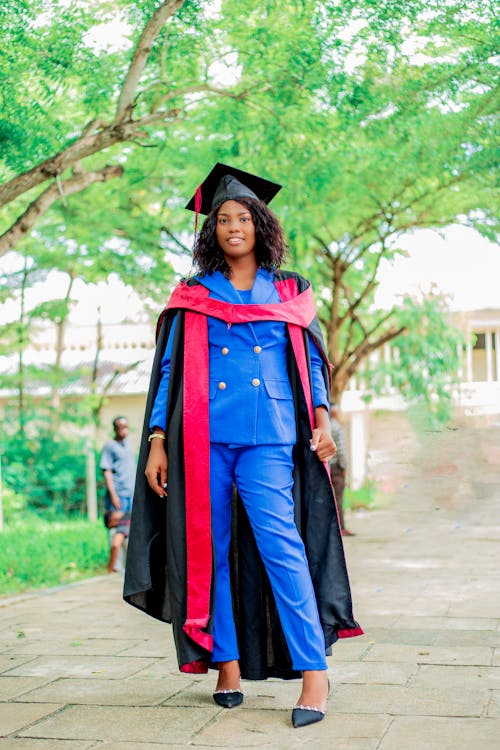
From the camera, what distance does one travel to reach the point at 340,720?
12.5 feet

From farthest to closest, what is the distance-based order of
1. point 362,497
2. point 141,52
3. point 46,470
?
point 362,497, point 46,470, point 141,52

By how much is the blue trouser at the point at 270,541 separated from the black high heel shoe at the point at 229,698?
0.13 m

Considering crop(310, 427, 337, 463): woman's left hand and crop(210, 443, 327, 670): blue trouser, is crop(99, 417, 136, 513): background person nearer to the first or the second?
crop(210, 443, 327, 670): blue trouser

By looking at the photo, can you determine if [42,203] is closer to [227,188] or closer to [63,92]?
[63,92]

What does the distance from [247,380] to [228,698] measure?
118cm

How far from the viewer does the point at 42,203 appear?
26.8 ft

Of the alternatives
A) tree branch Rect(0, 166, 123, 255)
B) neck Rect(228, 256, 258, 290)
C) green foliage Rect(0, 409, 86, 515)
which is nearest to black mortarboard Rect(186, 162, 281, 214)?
neck Rect(228, 256, 258, 290)

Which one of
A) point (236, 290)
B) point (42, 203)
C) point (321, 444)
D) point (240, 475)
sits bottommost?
point (240, 475)

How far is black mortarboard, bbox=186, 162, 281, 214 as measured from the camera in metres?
4.26

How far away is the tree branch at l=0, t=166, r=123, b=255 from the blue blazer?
13.2 ft

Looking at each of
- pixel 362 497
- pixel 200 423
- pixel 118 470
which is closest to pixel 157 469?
pixel 200 423

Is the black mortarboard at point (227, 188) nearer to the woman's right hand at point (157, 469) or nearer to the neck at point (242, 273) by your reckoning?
the neck at point (242, 273)

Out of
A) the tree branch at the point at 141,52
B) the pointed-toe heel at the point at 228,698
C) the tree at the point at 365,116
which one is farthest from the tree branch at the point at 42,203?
the pointed-toe heel at the point at 228,698

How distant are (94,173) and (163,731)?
5744 mm
